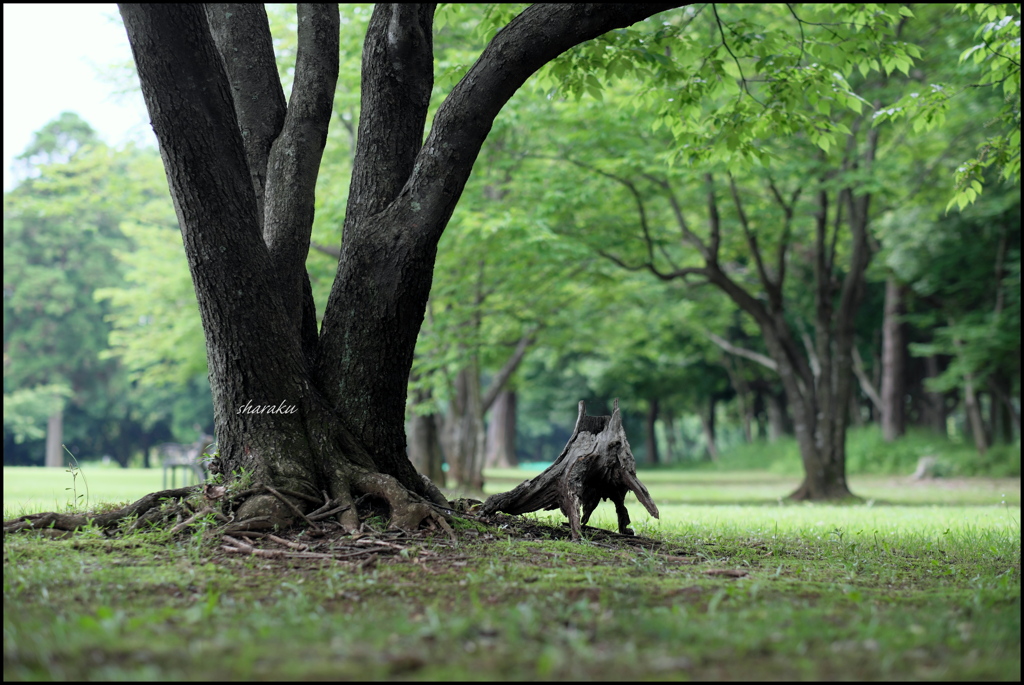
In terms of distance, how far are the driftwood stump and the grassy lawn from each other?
0.49 m

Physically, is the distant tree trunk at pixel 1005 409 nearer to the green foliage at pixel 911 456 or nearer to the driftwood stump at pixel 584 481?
the green foliage at pixel 911 456

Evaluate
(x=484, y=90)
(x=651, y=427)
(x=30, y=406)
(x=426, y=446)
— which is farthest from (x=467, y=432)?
(x=30, y=406)

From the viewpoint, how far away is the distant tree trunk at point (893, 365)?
24.7m

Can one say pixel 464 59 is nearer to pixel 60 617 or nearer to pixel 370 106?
pixel 370 106

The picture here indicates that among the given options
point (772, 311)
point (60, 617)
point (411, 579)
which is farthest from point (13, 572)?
point (772, 311)

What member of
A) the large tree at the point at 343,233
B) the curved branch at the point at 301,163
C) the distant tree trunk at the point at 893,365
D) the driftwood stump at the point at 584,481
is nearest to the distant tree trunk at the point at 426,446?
the driftwood stump at the point at 584,481

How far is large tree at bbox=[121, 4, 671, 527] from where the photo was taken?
498cm

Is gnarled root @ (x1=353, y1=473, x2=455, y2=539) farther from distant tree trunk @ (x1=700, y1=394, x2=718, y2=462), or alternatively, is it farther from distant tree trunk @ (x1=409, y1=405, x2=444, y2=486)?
distant tree trunk @ (x1=700, y1=394, x2=718, y2=462)

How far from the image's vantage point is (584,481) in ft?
19.5

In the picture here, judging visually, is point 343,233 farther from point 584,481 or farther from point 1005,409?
point 1005,409

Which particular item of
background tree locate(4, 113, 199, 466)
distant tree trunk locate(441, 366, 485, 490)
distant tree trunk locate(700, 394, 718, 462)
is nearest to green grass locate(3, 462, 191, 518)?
distant tree trunk locate(441, 366, 485, 490)

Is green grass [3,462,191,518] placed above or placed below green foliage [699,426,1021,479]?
above

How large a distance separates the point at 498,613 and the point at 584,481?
279 centimetres

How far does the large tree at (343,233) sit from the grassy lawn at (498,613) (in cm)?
87
